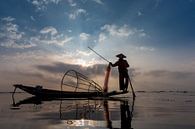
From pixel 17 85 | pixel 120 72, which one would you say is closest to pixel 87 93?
pixel 120 72

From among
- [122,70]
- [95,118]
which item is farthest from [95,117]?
[122,70]

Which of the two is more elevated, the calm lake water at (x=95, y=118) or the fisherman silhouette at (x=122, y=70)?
the fisherman silhouette at (x=122, y=70)

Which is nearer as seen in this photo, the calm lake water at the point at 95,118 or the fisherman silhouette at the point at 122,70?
the calm lake water at the point at 95,118

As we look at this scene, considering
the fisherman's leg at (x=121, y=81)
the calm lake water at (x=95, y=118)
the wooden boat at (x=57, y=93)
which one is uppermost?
the fisherman's leg at (x=121, y=81)

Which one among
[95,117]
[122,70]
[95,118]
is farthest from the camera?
[122,70]

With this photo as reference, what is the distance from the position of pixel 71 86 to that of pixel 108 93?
3.71 meters

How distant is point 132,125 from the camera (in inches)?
387

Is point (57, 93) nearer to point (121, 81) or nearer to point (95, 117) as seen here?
point (121, 81)

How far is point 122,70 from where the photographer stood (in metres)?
26.8

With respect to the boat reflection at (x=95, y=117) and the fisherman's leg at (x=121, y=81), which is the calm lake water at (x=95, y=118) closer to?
the boat reflection at (x=95, y=117)

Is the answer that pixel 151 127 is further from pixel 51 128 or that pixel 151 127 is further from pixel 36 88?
pixel 36 88

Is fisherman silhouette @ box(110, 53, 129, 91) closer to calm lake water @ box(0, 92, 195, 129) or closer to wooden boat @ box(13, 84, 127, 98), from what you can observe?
wooden boat @ box(13, 84, 127, 98)

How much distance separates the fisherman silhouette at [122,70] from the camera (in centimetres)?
2683

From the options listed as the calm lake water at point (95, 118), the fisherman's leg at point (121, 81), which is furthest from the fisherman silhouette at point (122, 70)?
the calm lake water at point (95, 118)
